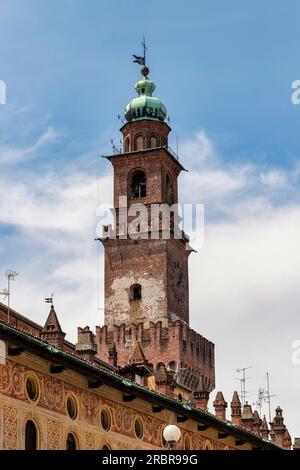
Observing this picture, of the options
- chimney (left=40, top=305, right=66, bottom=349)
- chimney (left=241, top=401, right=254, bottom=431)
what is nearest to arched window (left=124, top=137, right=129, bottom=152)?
chimney (left=241, top=401, right=254, bottom=431)

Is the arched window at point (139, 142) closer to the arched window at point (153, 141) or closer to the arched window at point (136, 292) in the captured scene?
the arched window at point (153, 141)

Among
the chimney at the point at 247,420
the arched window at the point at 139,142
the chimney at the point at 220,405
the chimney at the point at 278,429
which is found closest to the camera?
the chimney at the point at 247,420

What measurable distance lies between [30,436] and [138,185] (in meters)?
54.6

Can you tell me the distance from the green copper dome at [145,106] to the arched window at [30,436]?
56536 millimetres

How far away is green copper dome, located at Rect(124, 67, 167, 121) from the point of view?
90688mm

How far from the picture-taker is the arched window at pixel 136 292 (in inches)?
3374

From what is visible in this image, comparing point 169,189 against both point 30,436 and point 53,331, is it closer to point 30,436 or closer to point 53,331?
point 53,331

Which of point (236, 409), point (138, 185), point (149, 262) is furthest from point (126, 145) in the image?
point (236, 409)

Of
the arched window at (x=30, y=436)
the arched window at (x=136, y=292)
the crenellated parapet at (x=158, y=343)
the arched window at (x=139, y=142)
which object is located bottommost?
the arched window at (x=30, y=436)

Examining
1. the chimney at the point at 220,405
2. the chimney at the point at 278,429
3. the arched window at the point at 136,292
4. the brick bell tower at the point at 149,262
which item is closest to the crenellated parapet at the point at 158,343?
the brick bell tower at the point at 149,262

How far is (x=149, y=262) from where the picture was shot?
8612 centimetres

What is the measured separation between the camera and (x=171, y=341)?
8362cm

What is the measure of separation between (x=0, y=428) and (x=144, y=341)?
50.3 meters
